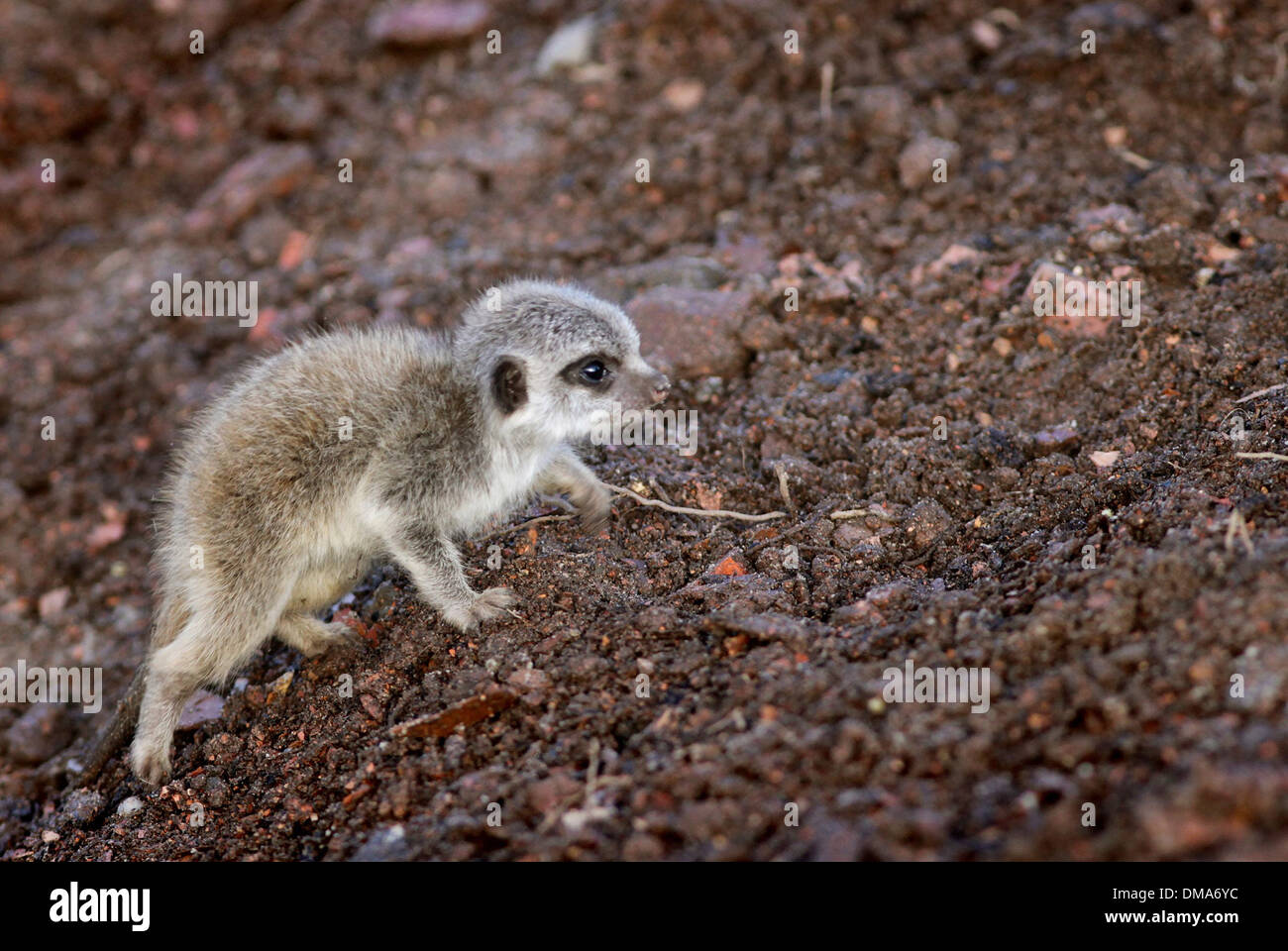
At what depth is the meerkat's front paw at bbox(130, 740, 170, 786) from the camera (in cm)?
456

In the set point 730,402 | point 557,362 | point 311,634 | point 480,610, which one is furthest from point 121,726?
point 730,402

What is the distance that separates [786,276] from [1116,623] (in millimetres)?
3268

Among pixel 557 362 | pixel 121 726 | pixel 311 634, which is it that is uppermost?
pixel 557 362

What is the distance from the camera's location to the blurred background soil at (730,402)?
3232 millimetres

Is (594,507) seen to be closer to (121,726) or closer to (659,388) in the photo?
(659,388)

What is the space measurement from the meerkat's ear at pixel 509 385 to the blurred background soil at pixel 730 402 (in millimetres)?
705

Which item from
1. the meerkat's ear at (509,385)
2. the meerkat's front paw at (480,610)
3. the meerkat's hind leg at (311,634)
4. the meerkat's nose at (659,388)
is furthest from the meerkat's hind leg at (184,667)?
the meerkat's nose at (659,388)

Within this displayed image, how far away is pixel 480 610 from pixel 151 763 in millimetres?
1680

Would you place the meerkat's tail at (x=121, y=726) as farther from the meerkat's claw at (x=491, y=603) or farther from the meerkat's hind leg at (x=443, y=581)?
the meerkat's claw at (x=491, y=603)

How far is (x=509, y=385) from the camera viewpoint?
16.0ft

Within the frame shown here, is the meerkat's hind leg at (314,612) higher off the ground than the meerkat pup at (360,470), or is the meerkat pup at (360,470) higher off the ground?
the meerkat pup at (360,470)

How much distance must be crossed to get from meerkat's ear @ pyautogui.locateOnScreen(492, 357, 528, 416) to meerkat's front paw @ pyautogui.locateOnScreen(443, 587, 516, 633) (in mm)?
930
